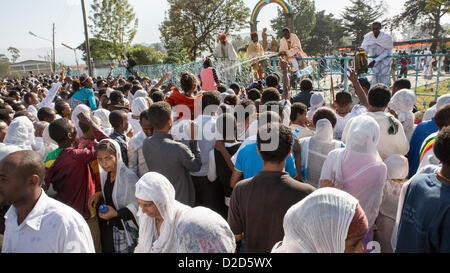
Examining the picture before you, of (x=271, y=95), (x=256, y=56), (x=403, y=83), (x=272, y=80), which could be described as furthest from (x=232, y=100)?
(x=256, y=56)

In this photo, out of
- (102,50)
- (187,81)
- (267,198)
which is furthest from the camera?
(102,50)

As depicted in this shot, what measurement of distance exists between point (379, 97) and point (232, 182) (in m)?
1.74

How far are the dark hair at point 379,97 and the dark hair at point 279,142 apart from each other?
150cm

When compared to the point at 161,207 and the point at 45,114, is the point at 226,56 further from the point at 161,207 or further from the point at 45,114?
the point at 161,207

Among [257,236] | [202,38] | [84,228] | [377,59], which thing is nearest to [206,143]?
[257,236]

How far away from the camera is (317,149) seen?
3092mm

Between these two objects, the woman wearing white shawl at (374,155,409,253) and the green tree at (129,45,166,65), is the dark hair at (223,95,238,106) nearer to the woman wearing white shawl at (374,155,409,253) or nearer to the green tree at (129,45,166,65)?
the woman wearing white shawl at (374,155,409,253)

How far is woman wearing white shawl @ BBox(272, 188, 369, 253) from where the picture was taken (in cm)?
149

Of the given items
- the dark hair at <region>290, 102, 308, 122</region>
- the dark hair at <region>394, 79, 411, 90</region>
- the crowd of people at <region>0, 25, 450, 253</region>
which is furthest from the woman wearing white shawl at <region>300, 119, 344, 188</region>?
the dark hair at <region>394, 79, 411, 90</region>

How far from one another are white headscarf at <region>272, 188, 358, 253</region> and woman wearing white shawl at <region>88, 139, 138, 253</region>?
1.69 meters

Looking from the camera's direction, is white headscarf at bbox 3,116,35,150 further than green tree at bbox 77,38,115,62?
No

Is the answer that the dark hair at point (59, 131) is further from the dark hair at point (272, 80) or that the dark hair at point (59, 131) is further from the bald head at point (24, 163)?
the dark hair at point (272, 80)

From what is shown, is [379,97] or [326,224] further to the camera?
[379,97]

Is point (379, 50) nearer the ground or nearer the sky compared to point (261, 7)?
nearer the ground
